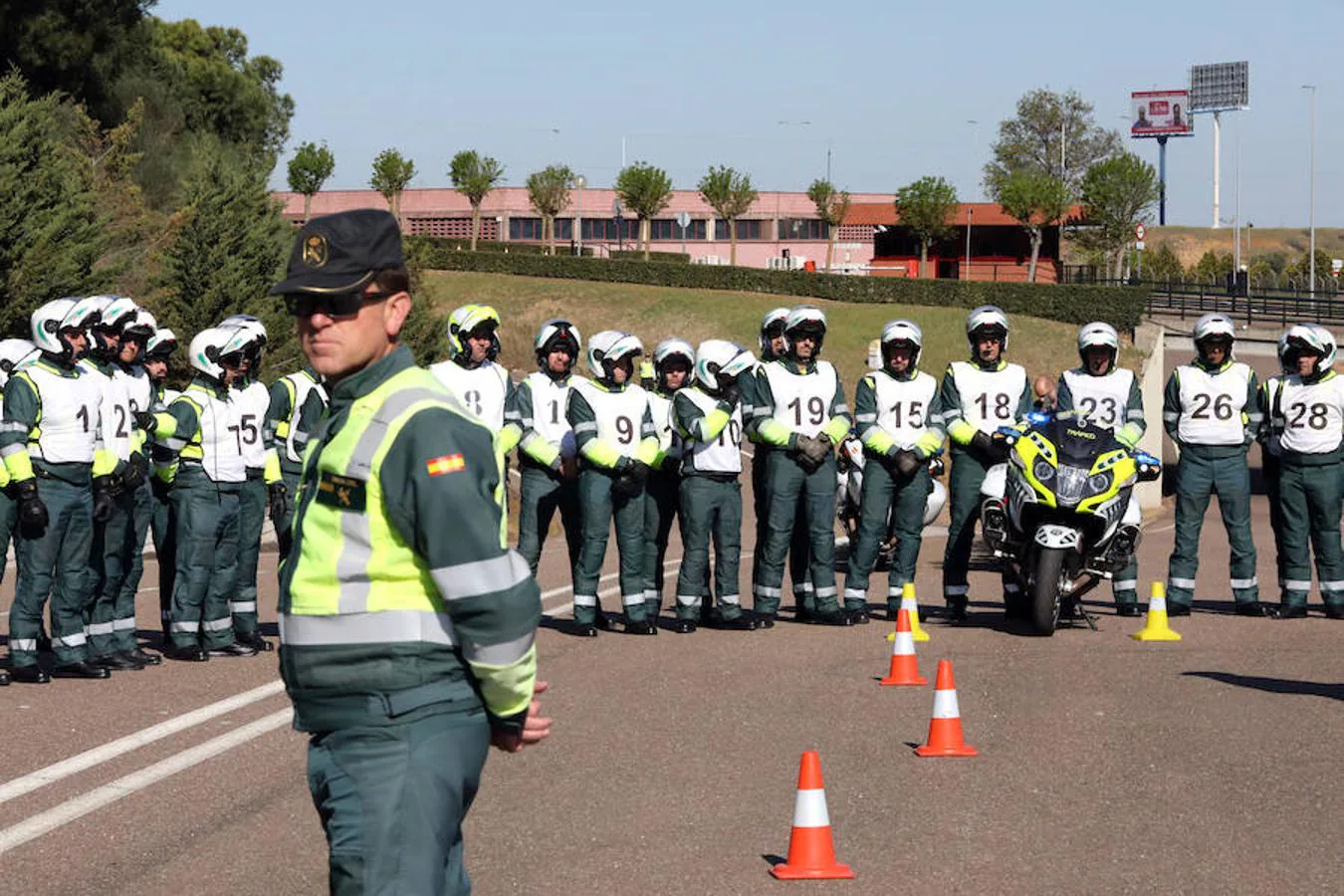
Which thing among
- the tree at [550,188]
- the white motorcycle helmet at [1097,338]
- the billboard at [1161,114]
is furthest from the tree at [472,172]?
the white motorcycle helmet at [1097,338]

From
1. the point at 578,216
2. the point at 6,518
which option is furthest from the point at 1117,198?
the point at 6,518

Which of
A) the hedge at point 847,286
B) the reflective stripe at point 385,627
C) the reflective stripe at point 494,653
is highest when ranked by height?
the hedge at point 847,286

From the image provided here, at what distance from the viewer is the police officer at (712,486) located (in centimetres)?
1523

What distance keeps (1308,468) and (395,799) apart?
12.8 meters

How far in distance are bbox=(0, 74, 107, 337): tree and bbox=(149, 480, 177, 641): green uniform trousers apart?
14510 mm

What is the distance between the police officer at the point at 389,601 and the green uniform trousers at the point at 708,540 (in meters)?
10.6

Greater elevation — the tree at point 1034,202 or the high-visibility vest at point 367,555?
the tree at point 1034,202

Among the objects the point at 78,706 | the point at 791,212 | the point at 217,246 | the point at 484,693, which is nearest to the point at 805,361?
the point at 78,706

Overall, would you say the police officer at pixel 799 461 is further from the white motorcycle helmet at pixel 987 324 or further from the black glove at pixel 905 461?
the white motorcycle helmet at pixel 987 324

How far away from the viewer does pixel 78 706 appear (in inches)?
451

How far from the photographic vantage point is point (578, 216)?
4505 inches

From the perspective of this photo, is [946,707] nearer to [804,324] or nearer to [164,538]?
[804,324]

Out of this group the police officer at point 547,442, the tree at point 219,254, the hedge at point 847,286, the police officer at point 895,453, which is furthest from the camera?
the hedge at point 847,286

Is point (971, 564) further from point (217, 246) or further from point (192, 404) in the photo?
point (217, 246)
